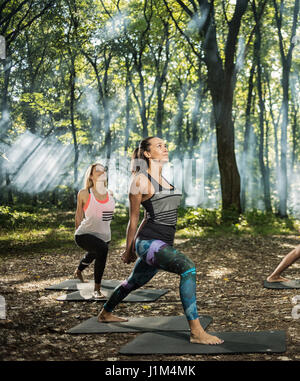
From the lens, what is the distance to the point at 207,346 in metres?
4.18

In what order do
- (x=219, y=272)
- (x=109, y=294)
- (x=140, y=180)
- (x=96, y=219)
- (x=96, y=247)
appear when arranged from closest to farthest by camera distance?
(x=140, y=180) < (x=96, y=247) < (x=96, y=219) < (x=109, y=294) < (x=219, y=272)

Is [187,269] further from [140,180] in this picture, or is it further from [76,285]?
[76,285]

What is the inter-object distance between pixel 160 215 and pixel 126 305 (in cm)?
258

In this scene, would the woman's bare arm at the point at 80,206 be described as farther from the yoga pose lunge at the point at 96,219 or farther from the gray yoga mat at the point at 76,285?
the gray yoga mat at the point at 76,285

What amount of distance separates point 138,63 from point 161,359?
95.9 ft

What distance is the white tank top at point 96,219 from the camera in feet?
21.0

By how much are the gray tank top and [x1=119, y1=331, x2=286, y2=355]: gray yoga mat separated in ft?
3.13

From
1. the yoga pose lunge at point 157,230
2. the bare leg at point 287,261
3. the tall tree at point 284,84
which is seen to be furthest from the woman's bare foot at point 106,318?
the tall tree at point 284,84

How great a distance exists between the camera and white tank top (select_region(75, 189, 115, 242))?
6.39 m

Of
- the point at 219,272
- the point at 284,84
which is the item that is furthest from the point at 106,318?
the point at 284,84

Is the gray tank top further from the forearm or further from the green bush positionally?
the green bush

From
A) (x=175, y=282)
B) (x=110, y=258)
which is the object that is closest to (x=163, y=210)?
(x=175, y=282)

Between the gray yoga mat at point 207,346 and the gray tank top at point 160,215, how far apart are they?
3.13ft

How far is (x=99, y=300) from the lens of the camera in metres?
6.54
